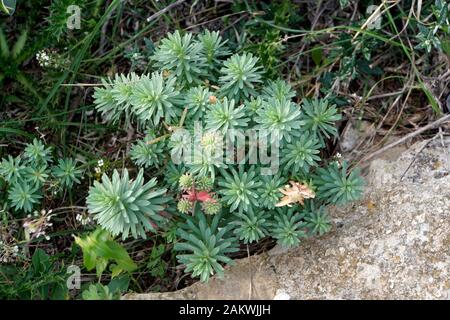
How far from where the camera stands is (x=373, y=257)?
8.23 ft

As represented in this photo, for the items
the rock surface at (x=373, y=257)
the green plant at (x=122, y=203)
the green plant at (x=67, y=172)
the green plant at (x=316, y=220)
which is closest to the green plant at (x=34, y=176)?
the green plant at (x=67, y=172)

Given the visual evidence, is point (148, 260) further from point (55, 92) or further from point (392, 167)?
point (392, 167)

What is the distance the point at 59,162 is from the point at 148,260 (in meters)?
0.60

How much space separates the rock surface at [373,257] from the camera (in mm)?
2459

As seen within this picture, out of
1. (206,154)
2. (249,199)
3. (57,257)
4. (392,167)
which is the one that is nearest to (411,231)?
(392,167)

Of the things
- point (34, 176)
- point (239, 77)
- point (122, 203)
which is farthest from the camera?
point (34, 176)

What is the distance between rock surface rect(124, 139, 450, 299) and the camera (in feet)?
8.07

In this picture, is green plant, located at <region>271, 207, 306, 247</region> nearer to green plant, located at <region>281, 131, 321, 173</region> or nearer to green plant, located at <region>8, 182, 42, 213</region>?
green plant, located at <region>281, 131, 321, 173</region>

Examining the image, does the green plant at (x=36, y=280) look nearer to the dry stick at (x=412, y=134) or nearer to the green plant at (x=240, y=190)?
the green plant at (x=240, y=190)

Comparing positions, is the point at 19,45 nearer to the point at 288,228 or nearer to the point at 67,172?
the point at 67,172

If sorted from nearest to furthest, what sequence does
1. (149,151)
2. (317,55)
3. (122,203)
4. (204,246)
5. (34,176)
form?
(122,203) < (204,246) < (149,151) < (34,176) < (317,55)

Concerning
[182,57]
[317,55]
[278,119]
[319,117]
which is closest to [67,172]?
[182,57]

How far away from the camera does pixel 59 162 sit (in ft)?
9.41

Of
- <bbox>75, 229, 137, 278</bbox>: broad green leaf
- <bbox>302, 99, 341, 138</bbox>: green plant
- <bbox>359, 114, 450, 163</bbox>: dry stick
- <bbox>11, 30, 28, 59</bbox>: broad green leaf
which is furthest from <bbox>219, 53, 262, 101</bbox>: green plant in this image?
<bbox>11, 30, 28, 59</bbox>: broad green leaf
